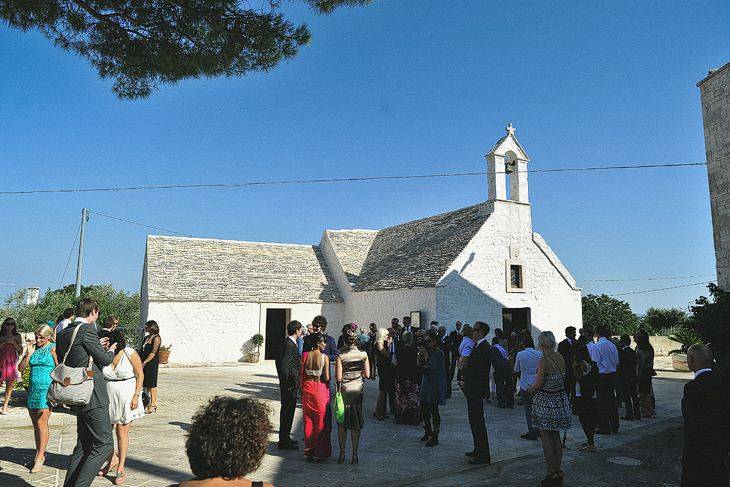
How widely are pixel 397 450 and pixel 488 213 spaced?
1510cm

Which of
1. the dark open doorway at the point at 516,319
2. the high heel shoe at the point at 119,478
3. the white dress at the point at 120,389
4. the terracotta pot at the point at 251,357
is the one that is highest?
the dark open doorway at the point at 516,319

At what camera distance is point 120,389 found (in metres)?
5.79

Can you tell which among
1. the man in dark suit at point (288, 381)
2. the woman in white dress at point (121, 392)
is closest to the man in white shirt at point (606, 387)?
the man in dark suit at point (288, 381)

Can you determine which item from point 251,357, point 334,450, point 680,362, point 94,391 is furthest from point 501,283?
point 94,391

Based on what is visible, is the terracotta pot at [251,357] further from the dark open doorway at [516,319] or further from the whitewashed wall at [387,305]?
the dark open doorway at [516,319]

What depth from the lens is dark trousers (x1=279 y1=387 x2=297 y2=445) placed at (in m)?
7.47

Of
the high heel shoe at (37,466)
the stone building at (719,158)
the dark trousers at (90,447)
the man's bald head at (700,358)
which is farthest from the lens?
the stone building at (719,158)

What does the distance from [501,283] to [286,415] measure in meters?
14.9

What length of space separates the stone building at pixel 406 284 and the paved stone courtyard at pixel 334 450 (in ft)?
28.8

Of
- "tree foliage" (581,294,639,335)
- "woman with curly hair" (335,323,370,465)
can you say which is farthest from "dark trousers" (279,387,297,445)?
"tree foliage" (581,294,639,335)

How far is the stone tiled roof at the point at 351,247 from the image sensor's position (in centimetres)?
2558

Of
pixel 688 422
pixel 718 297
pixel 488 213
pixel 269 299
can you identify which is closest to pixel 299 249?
pixel 269 299

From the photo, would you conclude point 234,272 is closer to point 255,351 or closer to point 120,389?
point 255,351

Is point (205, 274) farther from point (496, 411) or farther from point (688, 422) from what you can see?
point (688, 422)
